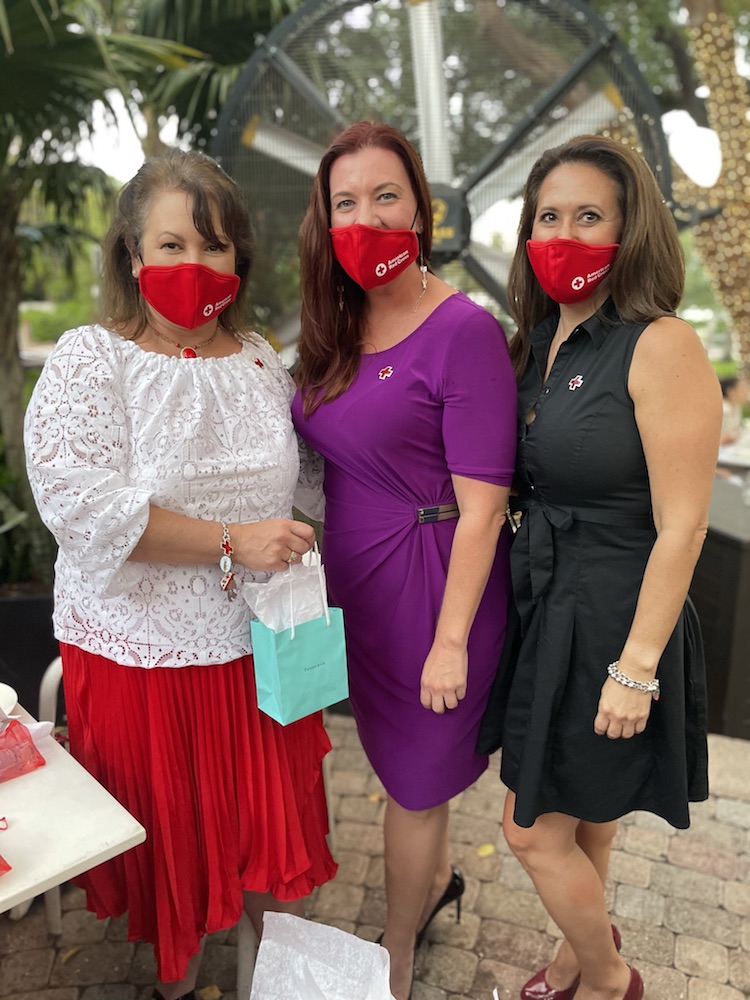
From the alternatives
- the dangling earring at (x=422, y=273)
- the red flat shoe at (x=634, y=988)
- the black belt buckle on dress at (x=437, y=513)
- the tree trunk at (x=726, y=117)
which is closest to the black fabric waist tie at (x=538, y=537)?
the black belt buckle on dress at (x=437, y=513)

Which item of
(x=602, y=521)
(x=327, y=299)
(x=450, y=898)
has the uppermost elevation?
(x=327, y=299)

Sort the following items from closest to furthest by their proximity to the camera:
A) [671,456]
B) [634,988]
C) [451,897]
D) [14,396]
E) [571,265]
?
1. [671,456]
2. [571,265]
3. [634,988]
4. [451,897]
5. [14,396]

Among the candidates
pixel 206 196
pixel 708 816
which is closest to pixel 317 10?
pixel 206 196

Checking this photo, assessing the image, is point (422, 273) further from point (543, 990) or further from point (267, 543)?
point (543, 990)

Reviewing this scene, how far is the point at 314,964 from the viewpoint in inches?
52.5

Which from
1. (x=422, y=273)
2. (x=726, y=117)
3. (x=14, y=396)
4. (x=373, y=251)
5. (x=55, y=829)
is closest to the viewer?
(x=55, y=829)

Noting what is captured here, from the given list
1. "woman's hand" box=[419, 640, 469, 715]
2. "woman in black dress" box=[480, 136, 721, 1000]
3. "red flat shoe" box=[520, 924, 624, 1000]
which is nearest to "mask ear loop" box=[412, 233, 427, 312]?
"woman in black dress" box=[480, 136, 721, 1000]

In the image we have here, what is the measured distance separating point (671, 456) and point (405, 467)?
20.9 inches

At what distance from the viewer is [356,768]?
10.3 feet

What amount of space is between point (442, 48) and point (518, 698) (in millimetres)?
2636

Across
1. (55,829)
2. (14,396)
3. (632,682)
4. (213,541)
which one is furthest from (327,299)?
(14,396)

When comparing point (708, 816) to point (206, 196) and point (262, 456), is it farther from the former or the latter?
point (206, 196)

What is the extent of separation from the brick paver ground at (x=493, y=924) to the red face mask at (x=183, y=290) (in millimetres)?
1684

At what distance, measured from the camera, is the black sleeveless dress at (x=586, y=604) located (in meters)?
1.48
